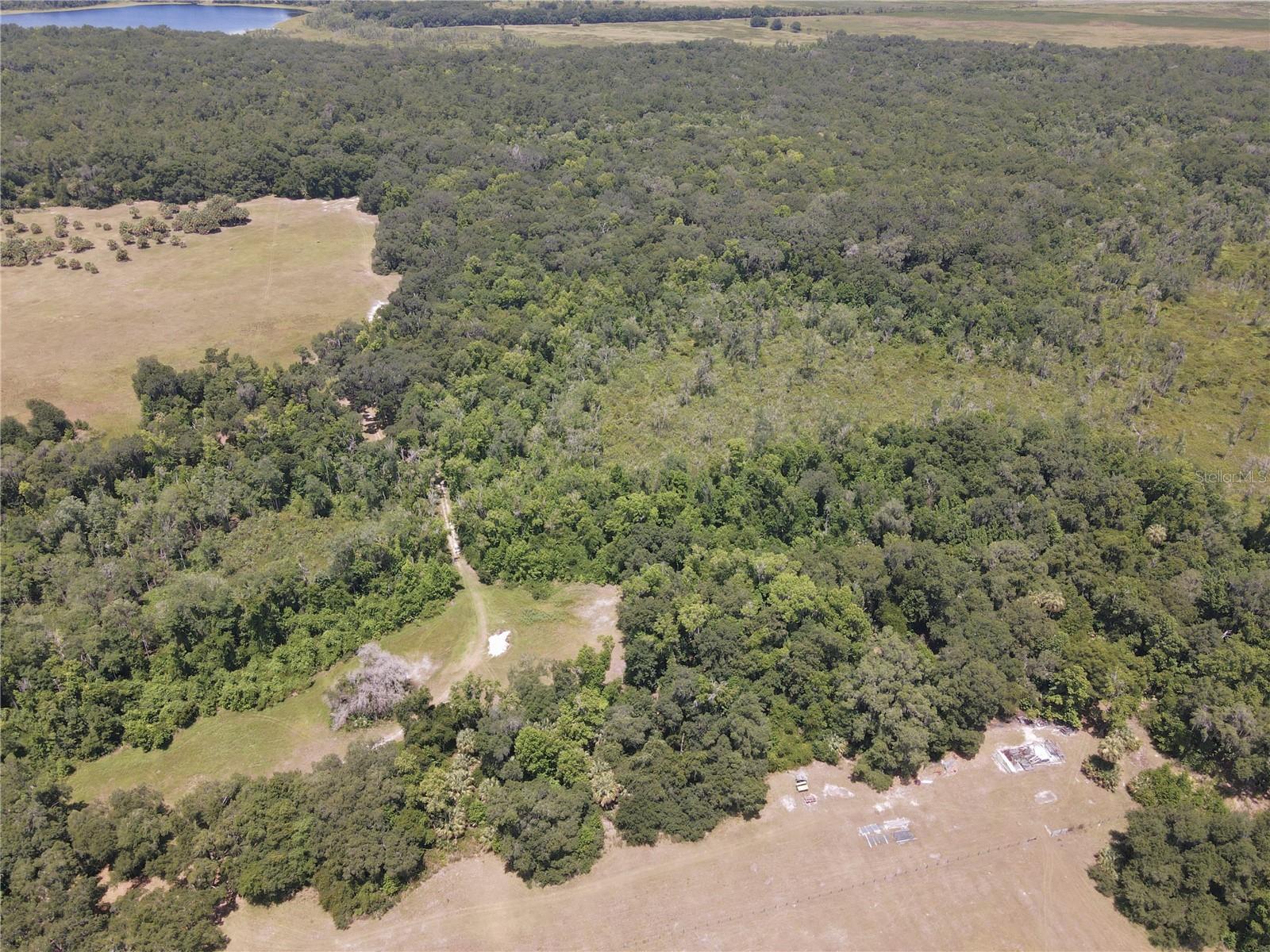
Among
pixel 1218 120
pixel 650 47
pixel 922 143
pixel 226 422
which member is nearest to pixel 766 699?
pixel 226 422

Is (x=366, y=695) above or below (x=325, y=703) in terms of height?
above

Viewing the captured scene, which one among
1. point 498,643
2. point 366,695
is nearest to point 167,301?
point 498,643

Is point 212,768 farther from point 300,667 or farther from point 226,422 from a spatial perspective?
point 226,422

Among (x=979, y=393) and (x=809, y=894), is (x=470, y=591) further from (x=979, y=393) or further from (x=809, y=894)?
(x=979, y=393)

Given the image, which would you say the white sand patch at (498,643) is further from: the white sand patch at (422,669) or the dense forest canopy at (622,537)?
the dense forest canopy at (622,537)

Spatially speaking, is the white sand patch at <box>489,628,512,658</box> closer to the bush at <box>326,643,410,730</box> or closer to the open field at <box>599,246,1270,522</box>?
the bush at <box>326,643,410,730</box>

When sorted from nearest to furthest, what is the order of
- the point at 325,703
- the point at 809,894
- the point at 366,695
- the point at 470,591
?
the point at 809,894 → the point at 366,695 → the point at 325,703 → the point at 470,591
